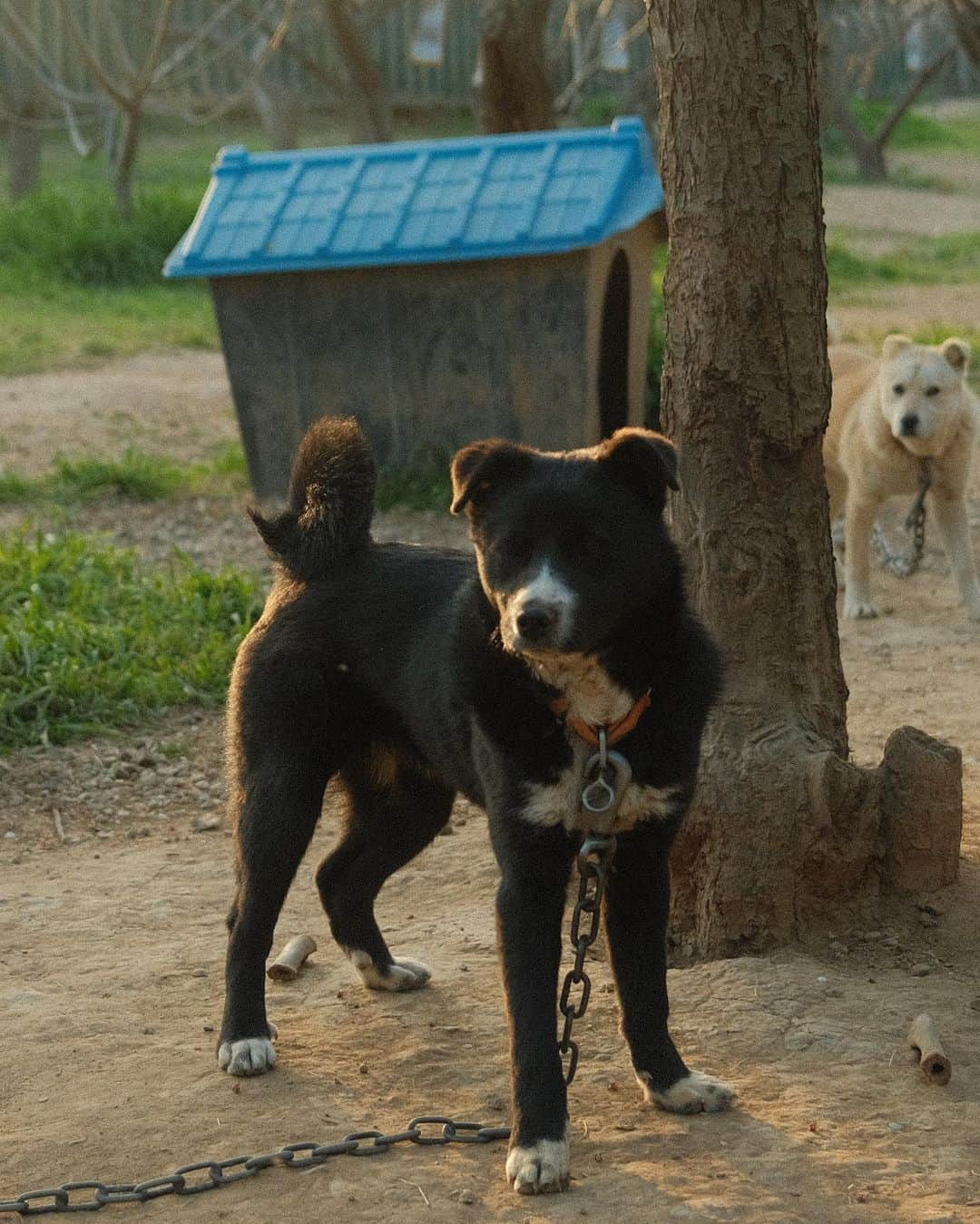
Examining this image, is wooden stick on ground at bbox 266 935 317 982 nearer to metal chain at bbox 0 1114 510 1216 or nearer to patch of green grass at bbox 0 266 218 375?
metal chain at bbox 0 1114 510 1216

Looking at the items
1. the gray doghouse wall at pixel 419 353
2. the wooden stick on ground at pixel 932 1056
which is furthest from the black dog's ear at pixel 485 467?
the gray doghouse wall at pixel 419 353

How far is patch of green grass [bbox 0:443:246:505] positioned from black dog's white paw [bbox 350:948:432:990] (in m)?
5.55

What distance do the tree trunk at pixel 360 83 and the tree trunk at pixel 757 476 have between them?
32.4 feet

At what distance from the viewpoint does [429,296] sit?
8891 millimetres

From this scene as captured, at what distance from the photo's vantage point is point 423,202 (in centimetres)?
884

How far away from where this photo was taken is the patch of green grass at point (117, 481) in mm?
9078

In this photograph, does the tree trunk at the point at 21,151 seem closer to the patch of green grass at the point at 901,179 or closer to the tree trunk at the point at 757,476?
the patch of green grass at the point at 901,179

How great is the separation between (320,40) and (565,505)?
939 inches

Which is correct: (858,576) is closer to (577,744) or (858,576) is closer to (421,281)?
(421,281)

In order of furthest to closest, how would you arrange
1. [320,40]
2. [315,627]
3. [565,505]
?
1. [320,40]
2. [315,627]
3. [565,505]

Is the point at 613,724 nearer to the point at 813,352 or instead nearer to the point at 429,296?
the point at 813,352

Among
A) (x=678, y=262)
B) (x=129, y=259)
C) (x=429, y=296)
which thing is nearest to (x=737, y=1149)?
(x=678, y=262)

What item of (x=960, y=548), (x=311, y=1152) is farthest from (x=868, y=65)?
(x=311, y=1152)

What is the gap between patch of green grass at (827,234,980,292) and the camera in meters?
16.9
